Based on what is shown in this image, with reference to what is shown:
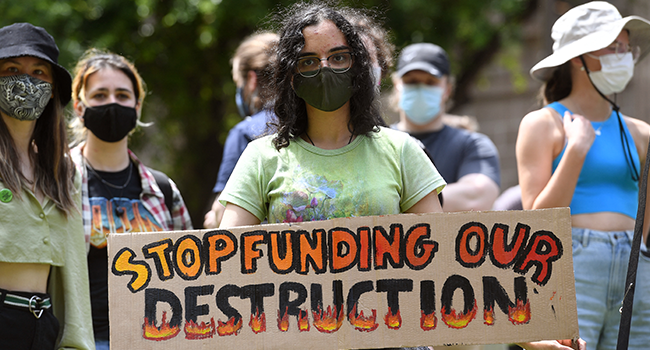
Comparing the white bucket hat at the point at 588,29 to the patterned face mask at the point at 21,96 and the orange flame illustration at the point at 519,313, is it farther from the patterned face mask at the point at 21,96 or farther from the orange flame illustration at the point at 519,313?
the patterned face mask at the point at 21,96

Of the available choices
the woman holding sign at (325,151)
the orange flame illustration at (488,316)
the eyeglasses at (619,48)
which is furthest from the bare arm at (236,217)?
the eyeglasses at (619,48)

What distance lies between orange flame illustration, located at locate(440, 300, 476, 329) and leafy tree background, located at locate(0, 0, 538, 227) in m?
4.89

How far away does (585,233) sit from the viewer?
302 centimetres

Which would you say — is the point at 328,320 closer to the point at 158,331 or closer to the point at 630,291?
the point at 158,331

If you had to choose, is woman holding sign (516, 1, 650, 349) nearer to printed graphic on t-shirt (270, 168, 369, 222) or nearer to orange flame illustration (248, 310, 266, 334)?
printed graphic on t-shirt (270, 168, 369, 222)

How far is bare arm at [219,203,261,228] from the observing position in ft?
7.70

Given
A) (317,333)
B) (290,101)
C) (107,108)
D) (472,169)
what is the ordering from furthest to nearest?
(472,169) → (107,108) → (290,101) → (317,333)

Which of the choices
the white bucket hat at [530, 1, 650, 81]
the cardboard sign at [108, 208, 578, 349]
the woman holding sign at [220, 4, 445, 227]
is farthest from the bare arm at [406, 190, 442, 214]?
the white bucket hat at [530, 1, 650, 81]

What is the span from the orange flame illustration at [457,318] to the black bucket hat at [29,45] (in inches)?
79.4

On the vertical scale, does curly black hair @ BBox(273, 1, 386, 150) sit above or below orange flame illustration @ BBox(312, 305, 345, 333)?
above

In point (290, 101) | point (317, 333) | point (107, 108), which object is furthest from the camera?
point (107, 108)

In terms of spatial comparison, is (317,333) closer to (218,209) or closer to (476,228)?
(476,228)

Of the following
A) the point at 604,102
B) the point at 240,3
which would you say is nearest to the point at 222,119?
the point at 240,3

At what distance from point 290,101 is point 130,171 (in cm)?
154
